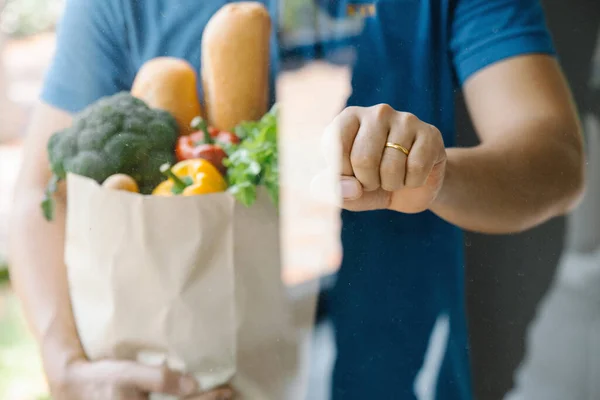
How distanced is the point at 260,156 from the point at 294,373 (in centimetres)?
22

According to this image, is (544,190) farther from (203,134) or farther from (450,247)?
(203,134)

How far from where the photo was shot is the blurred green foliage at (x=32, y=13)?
47 centimetres

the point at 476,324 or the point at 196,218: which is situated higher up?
the point at 196,218

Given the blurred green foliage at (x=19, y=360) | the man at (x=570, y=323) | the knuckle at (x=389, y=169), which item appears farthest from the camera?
the man at (x=570, y=323)

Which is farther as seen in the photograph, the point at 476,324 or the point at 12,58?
the point at 476,324

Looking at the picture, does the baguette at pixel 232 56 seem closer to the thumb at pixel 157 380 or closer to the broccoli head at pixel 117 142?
the broccoli head at pixel 117 142

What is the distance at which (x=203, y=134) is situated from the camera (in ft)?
1.57

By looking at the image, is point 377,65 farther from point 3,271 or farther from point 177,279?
point 3,271

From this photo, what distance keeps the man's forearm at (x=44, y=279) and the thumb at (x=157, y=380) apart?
5 centimetres

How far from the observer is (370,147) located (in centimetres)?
42

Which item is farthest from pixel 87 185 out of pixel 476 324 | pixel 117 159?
pixel 476 324

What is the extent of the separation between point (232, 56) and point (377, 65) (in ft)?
0.41

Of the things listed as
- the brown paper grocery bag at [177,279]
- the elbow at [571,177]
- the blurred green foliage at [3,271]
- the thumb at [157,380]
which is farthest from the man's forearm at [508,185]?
the blurred green foliage at [3,271]

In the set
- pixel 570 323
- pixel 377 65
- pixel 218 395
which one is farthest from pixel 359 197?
pixel 570 323
